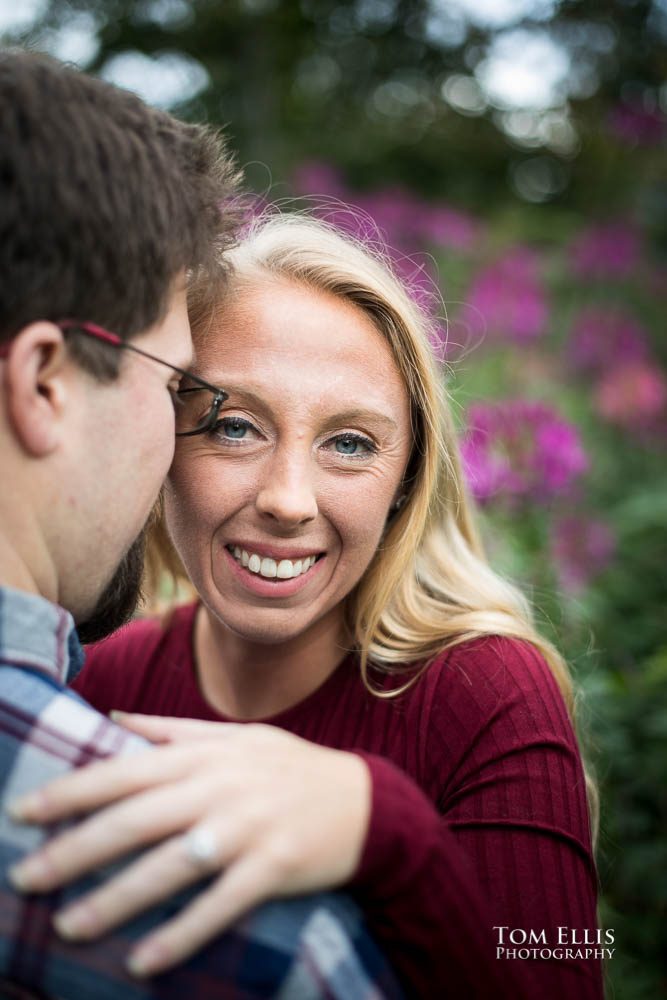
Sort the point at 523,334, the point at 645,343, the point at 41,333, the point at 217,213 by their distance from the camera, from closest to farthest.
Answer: the point at 41,333
the point at 217,213
the point at 523,334
the point at 645,343

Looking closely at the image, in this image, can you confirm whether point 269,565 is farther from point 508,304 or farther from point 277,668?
point 508,304

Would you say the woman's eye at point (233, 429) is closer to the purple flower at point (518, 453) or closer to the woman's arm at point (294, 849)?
the woman's arm at point (294, 849)

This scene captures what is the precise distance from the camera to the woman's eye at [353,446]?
1836 millimetres

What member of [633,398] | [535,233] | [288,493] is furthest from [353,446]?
[535,233]

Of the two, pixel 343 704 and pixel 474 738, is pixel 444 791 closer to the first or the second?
pixel 474 738

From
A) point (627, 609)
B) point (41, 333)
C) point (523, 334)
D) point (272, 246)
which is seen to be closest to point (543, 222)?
point (523, 334)

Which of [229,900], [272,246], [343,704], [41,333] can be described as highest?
[41,333]

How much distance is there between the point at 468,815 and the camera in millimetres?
1658

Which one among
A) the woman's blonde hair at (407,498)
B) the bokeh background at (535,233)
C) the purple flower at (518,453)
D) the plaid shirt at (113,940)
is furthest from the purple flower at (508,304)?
the plaid shirt at (113,940)

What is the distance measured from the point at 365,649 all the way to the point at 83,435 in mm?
924

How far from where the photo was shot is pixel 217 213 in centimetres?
154

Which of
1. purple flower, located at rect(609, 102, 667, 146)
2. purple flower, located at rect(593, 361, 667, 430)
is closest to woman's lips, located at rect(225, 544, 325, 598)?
purple flower, located at rect(593, 361, 667, 430)

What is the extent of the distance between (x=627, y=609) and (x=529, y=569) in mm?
1145

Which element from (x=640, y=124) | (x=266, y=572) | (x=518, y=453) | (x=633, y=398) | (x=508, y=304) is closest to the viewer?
(x=266, y=572)
